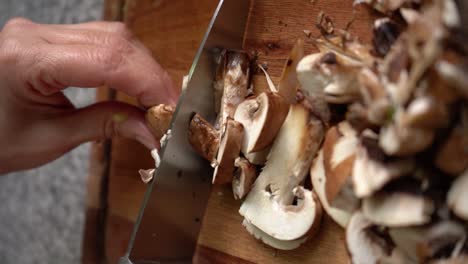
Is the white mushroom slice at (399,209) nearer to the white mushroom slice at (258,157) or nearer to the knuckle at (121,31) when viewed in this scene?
the white mushroom slice at (258,157)

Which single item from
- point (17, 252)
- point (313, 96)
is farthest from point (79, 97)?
point (313, 96)

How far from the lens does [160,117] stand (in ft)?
2.47

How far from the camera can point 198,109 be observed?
2.34 feet

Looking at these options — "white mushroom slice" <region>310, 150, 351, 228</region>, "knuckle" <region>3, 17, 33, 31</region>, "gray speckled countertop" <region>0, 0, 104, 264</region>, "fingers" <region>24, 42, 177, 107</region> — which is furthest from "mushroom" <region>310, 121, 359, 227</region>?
"gray speckled countertop" <region>0, 0, 104, 264</region>

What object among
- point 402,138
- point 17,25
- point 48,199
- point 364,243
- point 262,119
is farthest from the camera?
point 48,199

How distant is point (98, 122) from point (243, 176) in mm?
373

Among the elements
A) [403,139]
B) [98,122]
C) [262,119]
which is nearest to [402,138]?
[403,139]

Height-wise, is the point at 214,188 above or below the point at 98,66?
below

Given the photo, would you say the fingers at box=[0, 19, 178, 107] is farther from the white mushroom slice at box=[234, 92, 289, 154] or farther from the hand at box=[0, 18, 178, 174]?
the white mushroom slice at box=[234, 92, 289, 154]

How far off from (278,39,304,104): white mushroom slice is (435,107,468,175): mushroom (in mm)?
252

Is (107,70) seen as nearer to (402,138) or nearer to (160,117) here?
(160,117)

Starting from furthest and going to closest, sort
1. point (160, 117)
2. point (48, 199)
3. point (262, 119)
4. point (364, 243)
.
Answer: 1. point (48, 199)
2. point (160, 117)
3. point (262, 119)
4. point (364, 243)

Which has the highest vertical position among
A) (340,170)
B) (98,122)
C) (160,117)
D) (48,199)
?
(340,170)

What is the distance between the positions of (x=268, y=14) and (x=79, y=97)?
0.75 metres
